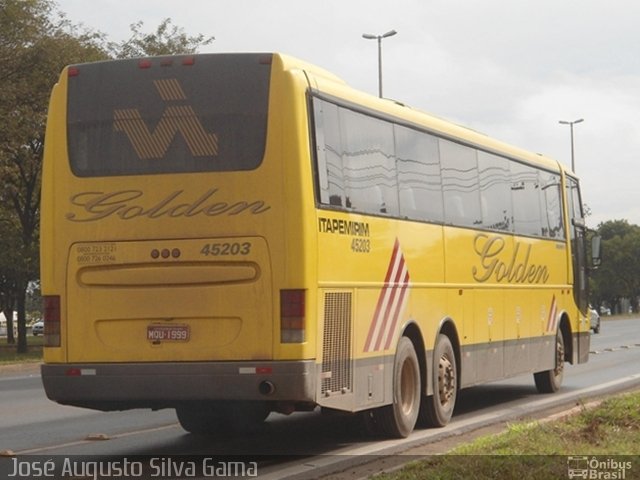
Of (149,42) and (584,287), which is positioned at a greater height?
(149,42)

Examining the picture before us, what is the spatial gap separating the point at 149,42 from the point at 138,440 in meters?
31.4

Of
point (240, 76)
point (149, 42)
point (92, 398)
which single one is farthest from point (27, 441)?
point (149, 42)

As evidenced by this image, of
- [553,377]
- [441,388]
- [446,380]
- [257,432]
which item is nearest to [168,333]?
[257,432]

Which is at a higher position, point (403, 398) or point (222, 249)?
point (222, 249)

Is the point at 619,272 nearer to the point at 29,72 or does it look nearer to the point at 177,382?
the point at 29,72

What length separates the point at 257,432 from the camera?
14.8 m

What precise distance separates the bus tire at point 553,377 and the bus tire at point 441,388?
5182mm

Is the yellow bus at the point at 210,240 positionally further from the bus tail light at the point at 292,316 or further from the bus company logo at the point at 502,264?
the bus company logo at the point at 502,264

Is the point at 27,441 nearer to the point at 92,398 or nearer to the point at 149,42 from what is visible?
the point at 92,398

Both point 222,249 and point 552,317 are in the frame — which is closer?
point 222,249

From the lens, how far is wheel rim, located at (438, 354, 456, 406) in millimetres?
15320

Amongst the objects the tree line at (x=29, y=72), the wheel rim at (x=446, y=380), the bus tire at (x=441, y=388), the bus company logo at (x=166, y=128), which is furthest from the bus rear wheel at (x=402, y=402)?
the tree line at (x=29, y=72)

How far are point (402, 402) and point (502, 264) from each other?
465 centimetres

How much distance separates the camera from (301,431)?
49.1 ft
